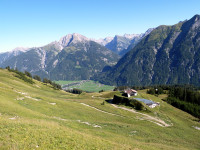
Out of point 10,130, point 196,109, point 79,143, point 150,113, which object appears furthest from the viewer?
point 196,109

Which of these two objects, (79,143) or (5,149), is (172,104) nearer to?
(79,143)

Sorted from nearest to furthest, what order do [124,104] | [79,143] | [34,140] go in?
[34,140] → [79,143] → [124,104]

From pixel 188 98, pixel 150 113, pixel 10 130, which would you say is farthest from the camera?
pixel 188 98

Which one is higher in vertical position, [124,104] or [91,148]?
[91,148]

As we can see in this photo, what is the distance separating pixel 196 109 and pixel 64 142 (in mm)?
109300

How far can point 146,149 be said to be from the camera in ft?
86.9

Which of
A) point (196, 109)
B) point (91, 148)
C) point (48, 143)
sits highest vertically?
point (48, 143)

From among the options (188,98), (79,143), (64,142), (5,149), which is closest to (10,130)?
(5,149)

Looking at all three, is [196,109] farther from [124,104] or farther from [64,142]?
[64,142]

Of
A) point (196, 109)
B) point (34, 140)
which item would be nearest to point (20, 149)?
point (34, 140)

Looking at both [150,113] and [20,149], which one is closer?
[20,149]

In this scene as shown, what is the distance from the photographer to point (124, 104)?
86.0 m

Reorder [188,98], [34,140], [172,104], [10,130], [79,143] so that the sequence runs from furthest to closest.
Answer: [188,98] < [172,104] < [79,143] < [10,130] < [34,140]

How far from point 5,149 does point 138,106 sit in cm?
7245
